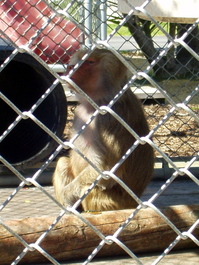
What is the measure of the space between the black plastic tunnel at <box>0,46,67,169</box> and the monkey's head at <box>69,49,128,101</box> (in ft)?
2.57

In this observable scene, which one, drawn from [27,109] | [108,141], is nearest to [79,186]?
[108,141]

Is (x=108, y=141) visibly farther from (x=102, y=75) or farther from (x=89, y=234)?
(x=89, y=234)

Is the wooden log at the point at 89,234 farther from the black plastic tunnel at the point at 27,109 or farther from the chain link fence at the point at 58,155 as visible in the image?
the black plastic tunnel at the point at 27,109

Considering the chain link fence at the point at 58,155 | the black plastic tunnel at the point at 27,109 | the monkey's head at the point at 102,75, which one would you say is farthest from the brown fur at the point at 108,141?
the black plastic tunnel at the point at 27,109

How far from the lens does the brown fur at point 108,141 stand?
3.71 metres

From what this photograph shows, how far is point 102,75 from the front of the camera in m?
3.79

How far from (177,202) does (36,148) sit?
4.63ft

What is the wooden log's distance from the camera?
8.75 feet

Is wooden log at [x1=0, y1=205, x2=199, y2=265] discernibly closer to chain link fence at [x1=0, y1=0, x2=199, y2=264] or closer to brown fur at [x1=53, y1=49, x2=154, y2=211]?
chain link fence at [x1=0, y1=0, x2=199, y2=264]

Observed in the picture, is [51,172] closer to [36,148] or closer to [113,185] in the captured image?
[36,148]

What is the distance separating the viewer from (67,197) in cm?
386

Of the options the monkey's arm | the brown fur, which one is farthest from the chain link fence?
the brown fur

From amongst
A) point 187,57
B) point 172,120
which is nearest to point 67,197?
point 172,120

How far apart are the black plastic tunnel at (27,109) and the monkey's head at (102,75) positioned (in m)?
0.78
